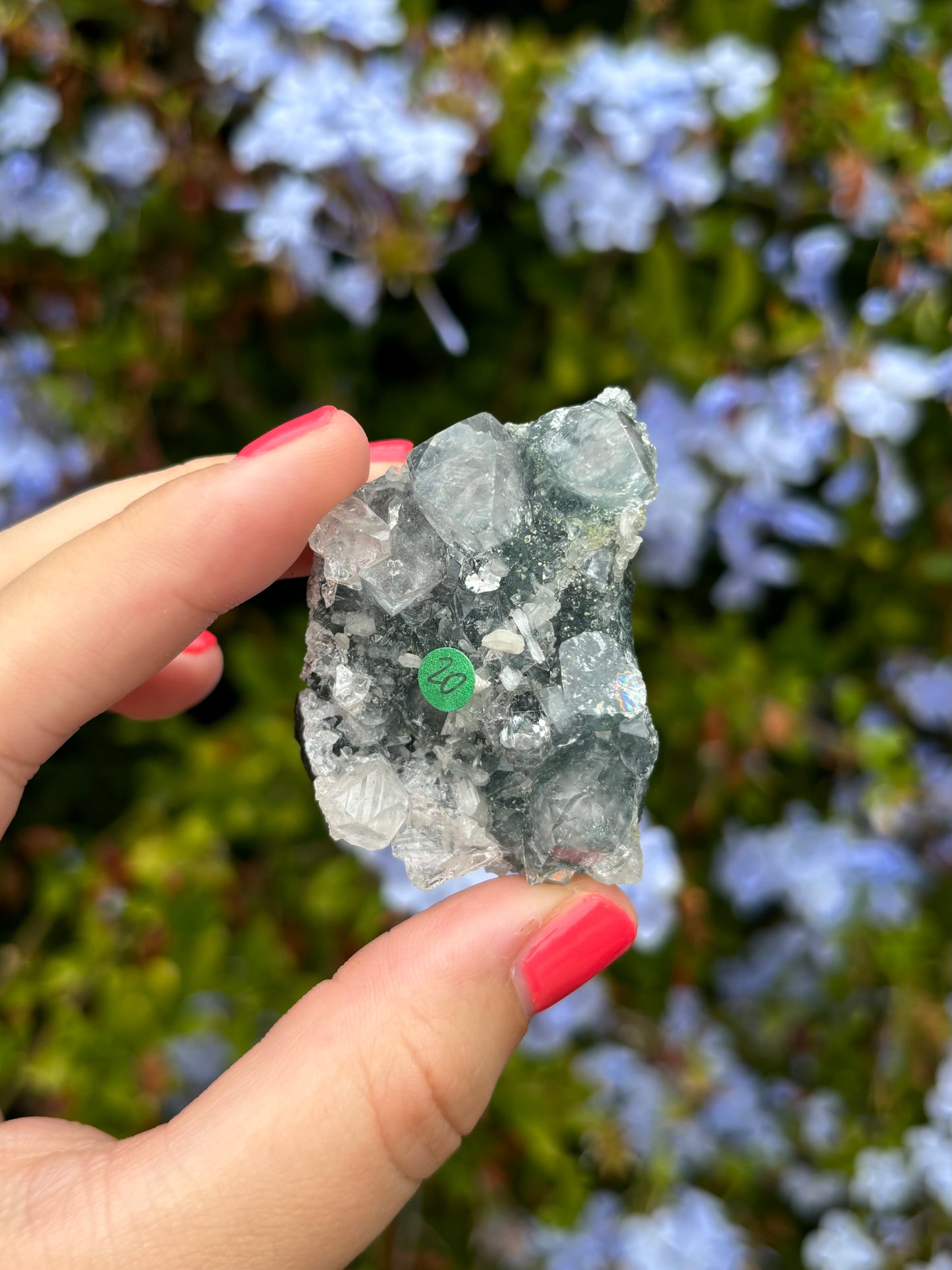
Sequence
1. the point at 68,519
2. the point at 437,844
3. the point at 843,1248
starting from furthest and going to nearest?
the point at 843,1248
the point at 68,519
the point at 437,844

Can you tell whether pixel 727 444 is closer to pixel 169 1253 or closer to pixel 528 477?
pixel 528 477

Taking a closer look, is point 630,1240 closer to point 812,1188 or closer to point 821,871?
point 812,1188

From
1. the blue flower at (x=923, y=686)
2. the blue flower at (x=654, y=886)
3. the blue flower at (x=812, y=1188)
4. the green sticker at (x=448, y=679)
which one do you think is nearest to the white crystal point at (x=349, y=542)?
the green sticker at (x=448, y=679)

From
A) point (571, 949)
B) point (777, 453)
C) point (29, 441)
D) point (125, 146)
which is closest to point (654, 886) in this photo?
point (571, 949)

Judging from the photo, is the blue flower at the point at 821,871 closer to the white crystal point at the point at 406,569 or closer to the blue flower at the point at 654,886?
the blue flower at the point at 654,886

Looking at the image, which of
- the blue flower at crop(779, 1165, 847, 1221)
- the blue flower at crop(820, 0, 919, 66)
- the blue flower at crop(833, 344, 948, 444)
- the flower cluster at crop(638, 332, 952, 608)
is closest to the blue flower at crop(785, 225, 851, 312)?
the flower cluster at crop(638, 332, 952, 608)

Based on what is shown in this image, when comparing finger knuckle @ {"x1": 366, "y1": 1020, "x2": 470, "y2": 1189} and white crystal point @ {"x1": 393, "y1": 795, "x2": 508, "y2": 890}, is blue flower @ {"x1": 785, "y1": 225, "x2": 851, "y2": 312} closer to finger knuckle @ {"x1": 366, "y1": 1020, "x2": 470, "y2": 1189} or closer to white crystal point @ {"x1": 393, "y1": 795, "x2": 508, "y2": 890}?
white crystal point @ {"x1": 393, "y1": 795, "x2": 508, "y2": 890}
